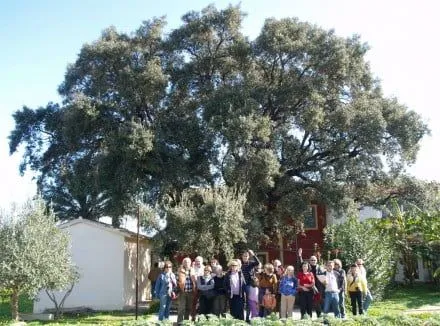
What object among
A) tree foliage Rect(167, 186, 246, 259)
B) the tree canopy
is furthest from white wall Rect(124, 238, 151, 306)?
tree foliage Rect(167, 186, 246, 259)

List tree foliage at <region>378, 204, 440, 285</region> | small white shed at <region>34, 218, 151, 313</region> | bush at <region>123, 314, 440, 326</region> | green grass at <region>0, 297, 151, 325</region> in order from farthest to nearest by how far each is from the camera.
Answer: tree foliage at <region>378, 204, 440, 285</region>, small white shed at <region>34, 218, 151, 313</region>, green grass at <region>0, 297, 151, 325</region>, bush at <region>123, 314, 440, 326</region>

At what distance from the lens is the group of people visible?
14633 millimetres

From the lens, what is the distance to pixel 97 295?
23906mm

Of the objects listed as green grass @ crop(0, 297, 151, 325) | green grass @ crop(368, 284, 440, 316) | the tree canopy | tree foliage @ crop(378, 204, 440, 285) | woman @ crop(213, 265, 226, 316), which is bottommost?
green grass @ crop(0, 297, 151, 325)

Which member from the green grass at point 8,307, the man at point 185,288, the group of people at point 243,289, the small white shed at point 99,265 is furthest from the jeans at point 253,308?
the small white shed at point 99,265

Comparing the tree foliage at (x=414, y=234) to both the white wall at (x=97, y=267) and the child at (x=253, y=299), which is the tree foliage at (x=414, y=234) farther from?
the child at (x=253, y=299)

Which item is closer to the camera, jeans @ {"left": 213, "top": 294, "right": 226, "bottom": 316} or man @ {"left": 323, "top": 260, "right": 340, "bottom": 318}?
jeans @ {"left": 213, "top": 294, "right": 226, "bottom": 316}

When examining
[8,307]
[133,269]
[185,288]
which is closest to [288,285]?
[185,288]

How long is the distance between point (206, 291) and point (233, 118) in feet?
37.3

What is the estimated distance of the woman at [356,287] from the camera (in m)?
15.8

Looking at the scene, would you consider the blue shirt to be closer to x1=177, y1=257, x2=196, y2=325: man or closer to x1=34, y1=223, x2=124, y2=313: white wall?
x1=177, y1=257, x2=196, y2=325: man

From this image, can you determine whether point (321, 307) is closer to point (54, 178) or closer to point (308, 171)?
point (308, 171)

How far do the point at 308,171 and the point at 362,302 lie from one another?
13.7 metres

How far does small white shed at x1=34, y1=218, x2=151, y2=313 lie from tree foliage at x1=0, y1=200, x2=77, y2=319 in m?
5.76
